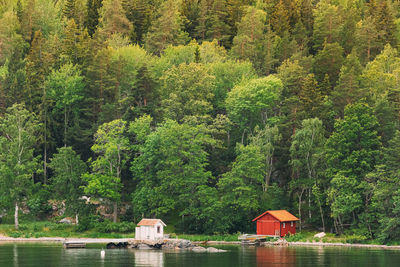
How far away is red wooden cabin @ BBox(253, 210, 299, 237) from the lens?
89.2 metres

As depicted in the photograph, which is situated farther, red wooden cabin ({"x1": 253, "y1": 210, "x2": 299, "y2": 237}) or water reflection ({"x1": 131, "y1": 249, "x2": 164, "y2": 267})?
red wooden cabin ({"x1": 253, "y1": 210, "x2": 299, "y2": 237})

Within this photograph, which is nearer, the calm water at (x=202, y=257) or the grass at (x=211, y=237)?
the calm water at (x=202, y=257)

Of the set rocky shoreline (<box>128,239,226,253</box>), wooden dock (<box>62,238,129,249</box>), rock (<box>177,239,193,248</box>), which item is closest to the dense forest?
wooden dock (<box>62,238,129,249</box>)

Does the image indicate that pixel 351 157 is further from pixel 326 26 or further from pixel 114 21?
pixel 114 21

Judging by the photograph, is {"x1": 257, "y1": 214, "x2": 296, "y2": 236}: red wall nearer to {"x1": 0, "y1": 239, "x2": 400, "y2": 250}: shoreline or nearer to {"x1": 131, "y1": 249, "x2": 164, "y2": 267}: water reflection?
{"x1": 0, "y1": 239, "x2": 400, "y2": 250}: shoreline

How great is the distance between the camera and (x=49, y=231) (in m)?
95.9

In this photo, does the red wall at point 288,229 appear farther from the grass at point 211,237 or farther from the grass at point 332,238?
the grass at point 211,237

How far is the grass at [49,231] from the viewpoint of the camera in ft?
308

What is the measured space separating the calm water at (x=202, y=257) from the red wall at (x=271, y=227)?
728 centimetres

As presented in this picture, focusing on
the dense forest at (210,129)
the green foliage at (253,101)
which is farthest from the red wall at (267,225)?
the green foliage at (253,101)

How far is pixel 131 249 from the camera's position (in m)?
84.0

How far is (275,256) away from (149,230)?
70.7 ft

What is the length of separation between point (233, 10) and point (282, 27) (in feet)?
47.5

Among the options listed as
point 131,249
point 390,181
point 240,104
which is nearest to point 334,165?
point 390,181
